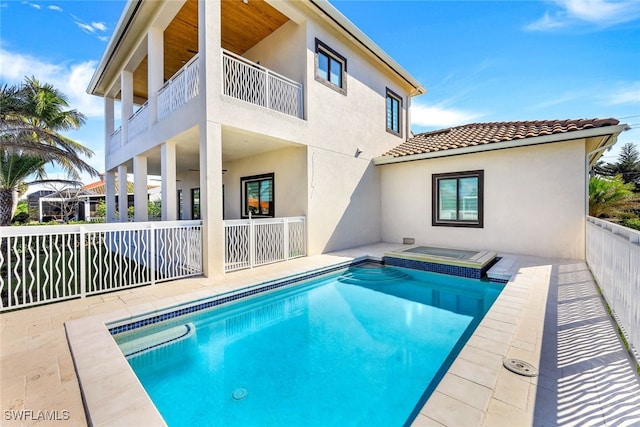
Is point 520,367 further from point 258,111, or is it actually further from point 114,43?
point 114,43

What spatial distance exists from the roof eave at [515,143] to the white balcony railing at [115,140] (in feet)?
37.4

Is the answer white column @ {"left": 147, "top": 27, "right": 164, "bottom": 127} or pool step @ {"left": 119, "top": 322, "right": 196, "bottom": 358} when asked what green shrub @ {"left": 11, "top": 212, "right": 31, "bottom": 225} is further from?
pool step @ {"left": 119, "top": 322, "right": 196, "bottom": 358}

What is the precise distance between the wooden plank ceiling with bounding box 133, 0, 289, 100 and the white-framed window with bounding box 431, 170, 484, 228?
803 centimetres

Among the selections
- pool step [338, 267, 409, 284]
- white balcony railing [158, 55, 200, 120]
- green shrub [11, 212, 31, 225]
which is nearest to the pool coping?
pool step [338, 267, 409, 284]

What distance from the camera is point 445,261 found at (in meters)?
8.00

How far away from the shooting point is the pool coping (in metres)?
2.43

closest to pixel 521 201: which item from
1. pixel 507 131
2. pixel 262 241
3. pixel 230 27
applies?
pixel 507 131

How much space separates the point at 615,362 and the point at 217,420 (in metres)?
4.45

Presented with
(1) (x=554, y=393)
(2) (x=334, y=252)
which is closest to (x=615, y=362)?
(1) (x=554, y=393)

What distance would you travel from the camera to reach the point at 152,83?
8.55 metres

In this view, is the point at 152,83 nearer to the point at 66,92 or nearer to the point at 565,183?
the point at 66,92

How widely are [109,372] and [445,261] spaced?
7729mm

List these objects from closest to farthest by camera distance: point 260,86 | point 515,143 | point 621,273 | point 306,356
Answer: point 621,273, point 306,356, point 260,86, point 515,143

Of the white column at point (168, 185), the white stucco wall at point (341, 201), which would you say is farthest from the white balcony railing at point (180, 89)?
the white stucco wall at point (341, 201)
